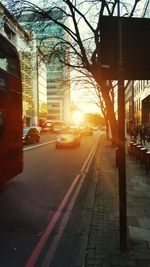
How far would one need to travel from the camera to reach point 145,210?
796cm

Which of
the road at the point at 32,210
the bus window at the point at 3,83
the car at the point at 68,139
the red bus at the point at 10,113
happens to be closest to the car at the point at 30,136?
the car at the point at 68,139

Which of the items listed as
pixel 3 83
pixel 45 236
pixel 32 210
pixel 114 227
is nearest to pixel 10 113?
pixel 3 83

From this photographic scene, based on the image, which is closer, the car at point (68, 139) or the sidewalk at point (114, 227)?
the sidewalk at point (114, 227)

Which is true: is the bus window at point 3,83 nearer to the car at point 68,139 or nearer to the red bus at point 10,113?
the red bus at point 10,113

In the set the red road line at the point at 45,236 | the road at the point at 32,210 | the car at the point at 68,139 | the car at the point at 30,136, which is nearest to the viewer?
the red road line at the point at 45,236

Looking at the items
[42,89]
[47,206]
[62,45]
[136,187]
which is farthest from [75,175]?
[42,89]

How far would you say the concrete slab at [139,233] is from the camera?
5.93 m

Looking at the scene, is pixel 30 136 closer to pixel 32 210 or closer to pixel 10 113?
pixel 10 113

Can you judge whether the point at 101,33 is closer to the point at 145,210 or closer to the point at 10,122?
the point at 145,210

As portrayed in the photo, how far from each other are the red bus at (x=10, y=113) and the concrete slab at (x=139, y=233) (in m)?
3.59

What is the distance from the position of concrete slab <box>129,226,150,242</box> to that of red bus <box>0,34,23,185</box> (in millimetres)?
3586

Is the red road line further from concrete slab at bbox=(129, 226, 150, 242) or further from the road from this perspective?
concrete slab at bbox=(129, 226, 150, 242)

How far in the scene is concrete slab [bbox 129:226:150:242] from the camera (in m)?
5.93

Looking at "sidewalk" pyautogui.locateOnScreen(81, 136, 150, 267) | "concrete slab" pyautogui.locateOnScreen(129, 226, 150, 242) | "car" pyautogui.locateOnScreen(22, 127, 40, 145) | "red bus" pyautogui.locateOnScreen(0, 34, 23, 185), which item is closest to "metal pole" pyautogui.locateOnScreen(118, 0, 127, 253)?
"sidewalk" pyautogui.locateOnScreen(81, 136, 150, 267)
